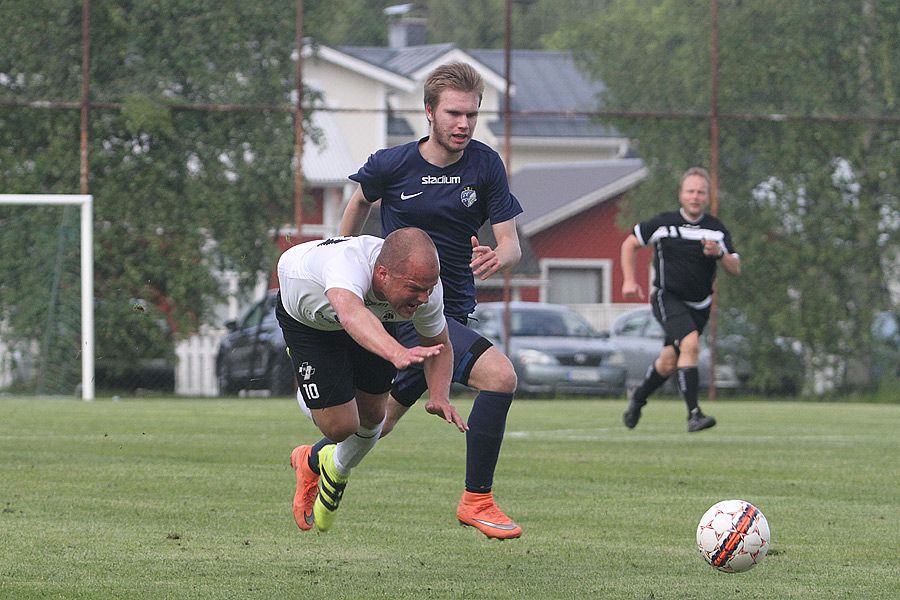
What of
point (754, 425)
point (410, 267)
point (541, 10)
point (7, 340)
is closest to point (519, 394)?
point (754, 425)

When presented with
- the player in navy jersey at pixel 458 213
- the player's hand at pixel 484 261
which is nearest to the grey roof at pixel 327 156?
the player in navy jersey at pixel 458 213

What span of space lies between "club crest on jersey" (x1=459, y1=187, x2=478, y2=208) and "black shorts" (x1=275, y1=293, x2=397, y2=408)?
894 mm

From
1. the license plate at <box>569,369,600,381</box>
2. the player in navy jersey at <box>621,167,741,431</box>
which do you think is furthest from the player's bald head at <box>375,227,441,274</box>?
the license plate at <box>569,369,600,381</box>

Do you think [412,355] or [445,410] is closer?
[412,355]

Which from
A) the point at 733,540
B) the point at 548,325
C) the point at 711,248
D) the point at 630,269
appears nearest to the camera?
the point at 733,540

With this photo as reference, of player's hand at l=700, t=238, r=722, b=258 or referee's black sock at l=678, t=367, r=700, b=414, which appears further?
referee's black sock at l=678, t=367, r=700, b=414

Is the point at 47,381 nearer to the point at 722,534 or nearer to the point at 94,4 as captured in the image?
the point at 94,4

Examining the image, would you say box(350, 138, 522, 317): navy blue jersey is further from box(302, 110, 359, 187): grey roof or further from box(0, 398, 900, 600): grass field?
box(302, 110, 359, 187): grey roof

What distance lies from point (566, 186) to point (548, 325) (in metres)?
11.2

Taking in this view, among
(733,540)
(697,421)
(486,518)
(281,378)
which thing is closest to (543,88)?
(281,378)

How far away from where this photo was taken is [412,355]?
4133 millimetres

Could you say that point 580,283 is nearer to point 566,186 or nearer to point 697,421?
point 566,186

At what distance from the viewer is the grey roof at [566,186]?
20500 mm

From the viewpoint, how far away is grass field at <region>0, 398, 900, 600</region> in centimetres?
480
